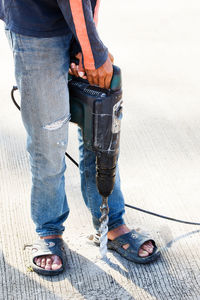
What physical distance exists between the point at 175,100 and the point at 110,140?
2.04 meters

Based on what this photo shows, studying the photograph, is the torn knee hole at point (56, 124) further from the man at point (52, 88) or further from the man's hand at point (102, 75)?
the man's hand at point (102, 75)

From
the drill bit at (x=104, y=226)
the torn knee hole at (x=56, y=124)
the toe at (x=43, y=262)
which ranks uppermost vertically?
the torn knee hole at (x=56, y=124)

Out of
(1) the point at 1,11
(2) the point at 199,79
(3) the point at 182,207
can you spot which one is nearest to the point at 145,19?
(2) the point at 199,79

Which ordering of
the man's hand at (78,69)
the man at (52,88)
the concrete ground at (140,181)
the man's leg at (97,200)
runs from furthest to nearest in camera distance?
the man's leg at (97,200), the concrete ground at (140,181), the man's hand at (78,69), the man at (52,88)

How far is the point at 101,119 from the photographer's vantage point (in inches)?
84.0

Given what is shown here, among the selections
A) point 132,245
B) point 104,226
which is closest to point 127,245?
point 132,245

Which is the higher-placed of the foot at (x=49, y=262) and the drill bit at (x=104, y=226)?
the drill bit at (x=104, y=226)

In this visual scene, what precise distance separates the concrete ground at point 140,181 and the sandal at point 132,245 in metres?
0.04

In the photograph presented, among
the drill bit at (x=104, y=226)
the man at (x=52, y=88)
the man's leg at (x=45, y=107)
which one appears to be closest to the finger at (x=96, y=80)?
the man at (x=52, y=88)

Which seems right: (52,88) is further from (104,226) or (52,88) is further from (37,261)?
(37,261)

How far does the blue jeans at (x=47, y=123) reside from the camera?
2.04 meters

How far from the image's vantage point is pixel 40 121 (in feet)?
7.01

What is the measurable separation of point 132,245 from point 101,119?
2.44ft

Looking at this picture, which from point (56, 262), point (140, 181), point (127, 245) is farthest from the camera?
point (140, 181)
